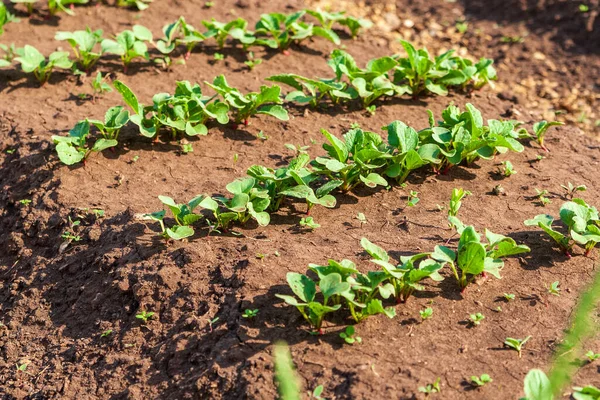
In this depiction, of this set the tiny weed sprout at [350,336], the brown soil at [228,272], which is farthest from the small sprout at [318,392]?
the tiny weed sprout at [350,336]

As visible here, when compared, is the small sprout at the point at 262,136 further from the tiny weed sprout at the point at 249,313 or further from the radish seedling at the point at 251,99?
the tiny weed sprout at the point at 249,313

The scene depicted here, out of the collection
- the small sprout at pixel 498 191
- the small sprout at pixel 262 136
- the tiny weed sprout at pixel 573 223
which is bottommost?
the small sprout at pixel 262 136

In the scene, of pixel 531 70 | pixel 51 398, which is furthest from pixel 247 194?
pixel 531 70

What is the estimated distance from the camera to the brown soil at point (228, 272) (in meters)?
3.28

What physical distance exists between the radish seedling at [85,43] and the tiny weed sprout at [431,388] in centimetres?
387

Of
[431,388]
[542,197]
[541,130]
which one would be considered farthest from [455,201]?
[541,130]

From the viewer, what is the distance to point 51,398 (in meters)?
3.54

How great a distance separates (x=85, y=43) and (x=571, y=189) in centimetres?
383

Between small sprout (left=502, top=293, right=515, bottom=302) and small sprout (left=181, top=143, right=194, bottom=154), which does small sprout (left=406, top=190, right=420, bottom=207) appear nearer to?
small sprout (left=502, top=293, right=515, bottom=302)

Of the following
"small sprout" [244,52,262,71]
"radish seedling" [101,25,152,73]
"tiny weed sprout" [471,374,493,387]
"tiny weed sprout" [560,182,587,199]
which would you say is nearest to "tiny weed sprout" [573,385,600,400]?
"tiny weed sprout" [471,374,493,387]

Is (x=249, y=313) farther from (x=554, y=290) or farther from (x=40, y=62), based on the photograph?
(x=40, y=62)

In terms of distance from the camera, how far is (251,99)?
16.5 ft

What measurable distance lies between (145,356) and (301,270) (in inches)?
35.0

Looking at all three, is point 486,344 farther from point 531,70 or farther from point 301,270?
point 531,70
